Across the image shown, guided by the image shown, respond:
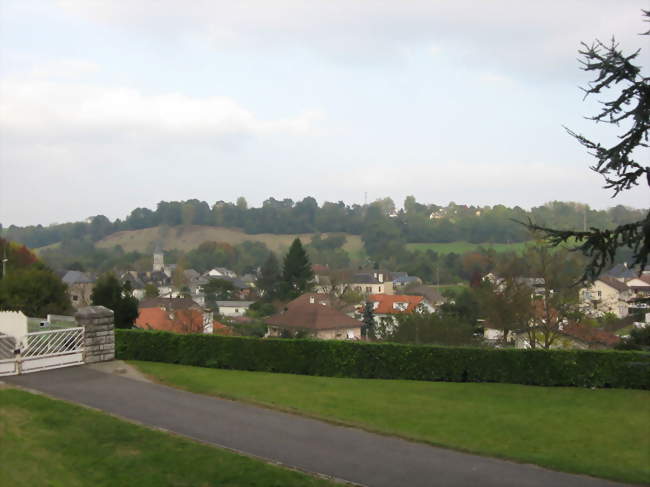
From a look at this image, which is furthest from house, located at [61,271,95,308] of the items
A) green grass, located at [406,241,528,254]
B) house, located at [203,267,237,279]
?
green grass, located at [406,241,528,254]

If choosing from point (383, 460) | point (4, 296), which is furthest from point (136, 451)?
point (4, 296)

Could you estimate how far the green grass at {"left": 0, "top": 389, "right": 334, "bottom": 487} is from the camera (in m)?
8.69

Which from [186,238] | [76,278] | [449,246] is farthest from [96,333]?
[186,238]

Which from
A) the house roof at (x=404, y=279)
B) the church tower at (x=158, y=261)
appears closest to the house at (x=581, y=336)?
the house roof at (x=404, y=279)

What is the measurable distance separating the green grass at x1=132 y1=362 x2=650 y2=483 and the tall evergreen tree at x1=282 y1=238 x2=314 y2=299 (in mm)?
54110

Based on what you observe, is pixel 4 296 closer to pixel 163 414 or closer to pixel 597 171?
pixel 163 414

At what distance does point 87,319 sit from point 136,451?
869 centimetres

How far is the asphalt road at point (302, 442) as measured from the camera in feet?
30.5

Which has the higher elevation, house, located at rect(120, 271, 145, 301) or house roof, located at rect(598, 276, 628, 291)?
house roof, located at rect(598, 276, 628, 291)

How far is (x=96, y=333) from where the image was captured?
17641mm

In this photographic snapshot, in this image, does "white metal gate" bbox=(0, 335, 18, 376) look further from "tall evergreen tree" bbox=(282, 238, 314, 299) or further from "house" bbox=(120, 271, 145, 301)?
"house" bbox=(120, 271, 145, 301)

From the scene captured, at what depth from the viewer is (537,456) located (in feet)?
34.0

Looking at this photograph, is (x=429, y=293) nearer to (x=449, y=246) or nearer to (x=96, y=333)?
(x=449, y=246)

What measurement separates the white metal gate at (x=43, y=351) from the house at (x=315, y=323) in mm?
28833
